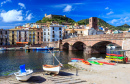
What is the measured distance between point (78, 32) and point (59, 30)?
55.7 ft

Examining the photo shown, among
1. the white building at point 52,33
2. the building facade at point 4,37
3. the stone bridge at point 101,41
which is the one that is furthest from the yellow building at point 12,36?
the stone bridge at point 101,41

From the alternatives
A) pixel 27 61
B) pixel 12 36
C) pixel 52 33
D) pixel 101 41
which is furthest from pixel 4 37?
pixel 101 41

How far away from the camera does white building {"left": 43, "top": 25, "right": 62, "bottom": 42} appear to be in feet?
289

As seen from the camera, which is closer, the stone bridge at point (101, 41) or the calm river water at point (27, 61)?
the calm river water at point (27, 61)

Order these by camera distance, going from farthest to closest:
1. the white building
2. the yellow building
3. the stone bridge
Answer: the yellow building → the white building → the stone bridge

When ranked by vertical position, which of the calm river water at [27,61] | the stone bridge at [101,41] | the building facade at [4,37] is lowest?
the calm river water at [27,61]

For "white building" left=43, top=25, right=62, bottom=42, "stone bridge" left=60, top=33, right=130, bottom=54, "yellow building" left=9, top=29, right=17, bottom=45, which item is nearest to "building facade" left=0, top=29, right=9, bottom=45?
"yellow building" left=9, top=29, right=17, bottom=45

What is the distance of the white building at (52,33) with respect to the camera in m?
88.1

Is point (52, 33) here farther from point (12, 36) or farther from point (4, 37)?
point (4, 37)

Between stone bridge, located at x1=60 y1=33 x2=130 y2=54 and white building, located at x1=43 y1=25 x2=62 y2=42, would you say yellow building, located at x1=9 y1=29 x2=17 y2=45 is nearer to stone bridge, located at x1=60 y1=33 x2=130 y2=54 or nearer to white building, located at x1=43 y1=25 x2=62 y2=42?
white building, located at x1=43 y1=25 x2=62 y2=42

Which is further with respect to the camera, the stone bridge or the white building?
the white building

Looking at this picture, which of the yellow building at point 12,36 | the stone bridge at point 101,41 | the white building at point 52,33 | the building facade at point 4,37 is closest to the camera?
the stone bridge at point 101,41

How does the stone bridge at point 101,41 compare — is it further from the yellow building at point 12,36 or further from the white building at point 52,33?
the yellow building at point 12,36

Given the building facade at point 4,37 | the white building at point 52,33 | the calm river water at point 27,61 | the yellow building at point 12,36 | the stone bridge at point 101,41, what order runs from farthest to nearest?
the yellow building at point 12,36 → the white building at point 52,33 → the building facade at point 4,37 → the stone bridge at point 101,41 → the calm river water at point 27,61
